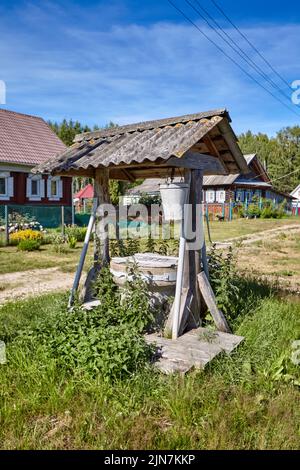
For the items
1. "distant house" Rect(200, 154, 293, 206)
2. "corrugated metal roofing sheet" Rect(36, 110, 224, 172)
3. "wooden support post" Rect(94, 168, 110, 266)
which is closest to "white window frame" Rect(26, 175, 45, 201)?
"distant house" Rect(200, 154, 293, 206)

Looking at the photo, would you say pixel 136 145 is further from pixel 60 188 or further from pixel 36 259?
pixel 60 188

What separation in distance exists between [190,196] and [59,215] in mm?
15105

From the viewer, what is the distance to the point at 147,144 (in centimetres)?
446

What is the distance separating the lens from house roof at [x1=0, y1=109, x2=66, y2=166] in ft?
65.5

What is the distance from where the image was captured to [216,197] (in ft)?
113

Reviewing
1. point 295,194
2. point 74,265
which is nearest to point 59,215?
point 74,265

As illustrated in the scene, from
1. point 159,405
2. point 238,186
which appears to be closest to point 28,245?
point 159,405

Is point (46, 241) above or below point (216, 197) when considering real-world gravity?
below

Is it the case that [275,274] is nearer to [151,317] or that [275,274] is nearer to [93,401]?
[151,317]

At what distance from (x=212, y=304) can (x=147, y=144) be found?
6.92 feet

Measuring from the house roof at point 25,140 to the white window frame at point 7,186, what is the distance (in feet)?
2.68

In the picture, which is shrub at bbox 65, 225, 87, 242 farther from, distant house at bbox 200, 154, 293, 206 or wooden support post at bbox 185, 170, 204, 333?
distant house at bbox 200, 154, 293, 206

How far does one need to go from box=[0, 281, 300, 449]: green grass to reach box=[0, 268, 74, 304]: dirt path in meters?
3.33

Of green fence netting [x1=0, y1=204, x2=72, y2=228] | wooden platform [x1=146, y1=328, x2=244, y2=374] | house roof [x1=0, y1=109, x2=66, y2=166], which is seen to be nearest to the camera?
wooden platform [x1=146, y1=328, x2=244, y2=374]
